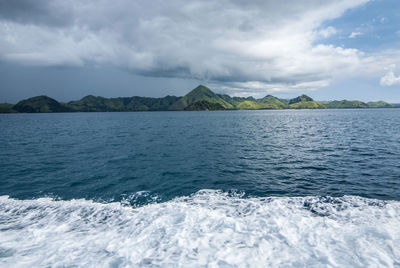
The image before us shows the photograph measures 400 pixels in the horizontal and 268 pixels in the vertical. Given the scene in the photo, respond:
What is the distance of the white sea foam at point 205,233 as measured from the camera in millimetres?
8367

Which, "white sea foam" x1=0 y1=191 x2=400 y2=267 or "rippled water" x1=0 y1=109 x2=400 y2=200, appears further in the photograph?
"rippled water" x1=0 y1=109 x2=400 y2=200

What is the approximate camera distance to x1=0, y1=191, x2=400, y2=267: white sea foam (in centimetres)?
837

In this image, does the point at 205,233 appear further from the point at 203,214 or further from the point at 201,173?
the point at 201,173

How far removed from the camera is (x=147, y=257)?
858cm

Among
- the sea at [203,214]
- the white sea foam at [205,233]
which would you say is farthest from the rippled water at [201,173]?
the white sea foam at [205,233]

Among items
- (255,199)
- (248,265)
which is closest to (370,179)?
(255,199)

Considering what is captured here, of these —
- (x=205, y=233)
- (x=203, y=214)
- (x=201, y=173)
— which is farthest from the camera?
(x=201, y=173)

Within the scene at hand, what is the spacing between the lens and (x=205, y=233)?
10.4 m

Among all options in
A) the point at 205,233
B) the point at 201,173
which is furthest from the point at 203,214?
the point at 201,173

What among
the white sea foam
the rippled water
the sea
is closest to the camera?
the white sea foam

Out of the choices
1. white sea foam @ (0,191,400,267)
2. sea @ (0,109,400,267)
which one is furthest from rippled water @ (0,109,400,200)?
white sea foam @ (0,191,400,267)

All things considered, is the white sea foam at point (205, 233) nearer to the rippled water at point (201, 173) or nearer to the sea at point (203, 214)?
the sea at point (203, 214)

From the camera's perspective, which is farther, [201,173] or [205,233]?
[201,173]

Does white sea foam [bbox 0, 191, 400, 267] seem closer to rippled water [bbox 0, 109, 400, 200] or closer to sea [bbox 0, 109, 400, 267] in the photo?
sea [bbox 0, 109, 400, 267]
